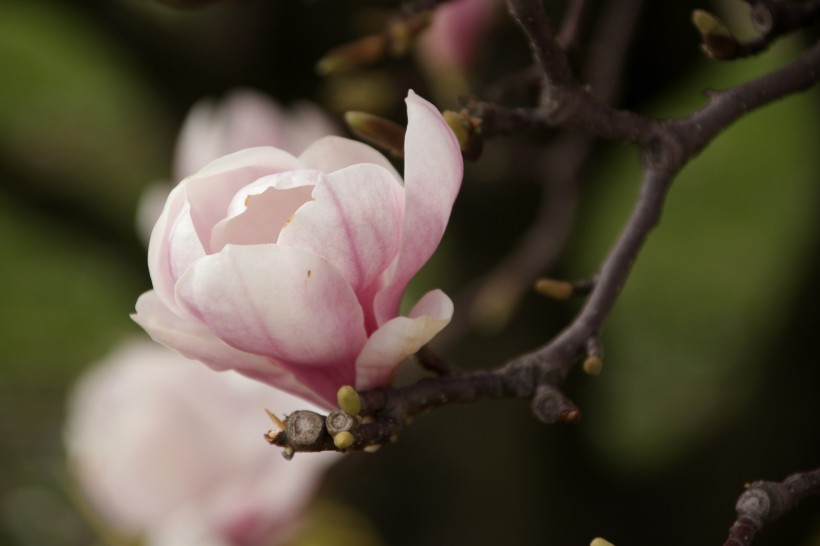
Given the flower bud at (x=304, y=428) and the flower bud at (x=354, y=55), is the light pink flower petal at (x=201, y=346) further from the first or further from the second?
the flower bud at (x=354, y=55)

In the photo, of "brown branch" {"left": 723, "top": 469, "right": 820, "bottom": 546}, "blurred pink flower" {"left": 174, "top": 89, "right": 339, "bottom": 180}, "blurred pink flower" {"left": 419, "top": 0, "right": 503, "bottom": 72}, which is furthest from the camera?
"blurred pink flower" {"left": 419, "top": 0, "right": 503, "bottom": 72}

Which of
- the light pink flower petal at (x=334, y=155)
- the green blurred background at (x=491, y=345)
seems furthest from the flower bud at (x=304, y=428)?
the green blurred background at (x=491, y=345)

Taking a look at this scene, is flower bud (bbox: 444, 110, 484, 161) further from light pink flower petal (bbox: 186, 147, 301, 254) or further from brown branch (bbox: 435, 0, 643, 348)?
brown branch (bbox: 435, 0, 643, 348)

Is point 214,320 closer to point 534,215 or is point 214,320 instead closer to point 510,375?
point 510,375

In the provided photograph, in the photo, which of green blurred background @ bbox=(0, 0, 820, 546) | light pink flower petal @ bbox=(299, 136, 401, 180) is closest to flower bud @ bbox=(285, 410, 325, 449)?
light pink flower petal @ bbox=(299, 136, 401, 180)

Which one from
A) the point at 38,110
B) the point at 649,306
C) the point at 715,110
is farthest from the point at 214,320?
the point at 38,110

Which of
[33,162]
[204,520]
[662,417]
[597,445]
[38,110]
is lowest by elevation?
[662,417]

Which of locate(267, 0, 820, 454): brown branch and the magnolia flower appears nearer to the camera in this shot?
locate(267, 0, 820, 454): brown branch

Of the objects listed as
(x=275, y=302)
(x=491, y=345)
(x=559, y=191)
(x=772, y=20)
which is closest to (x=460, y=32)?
(x=559, y=191)
